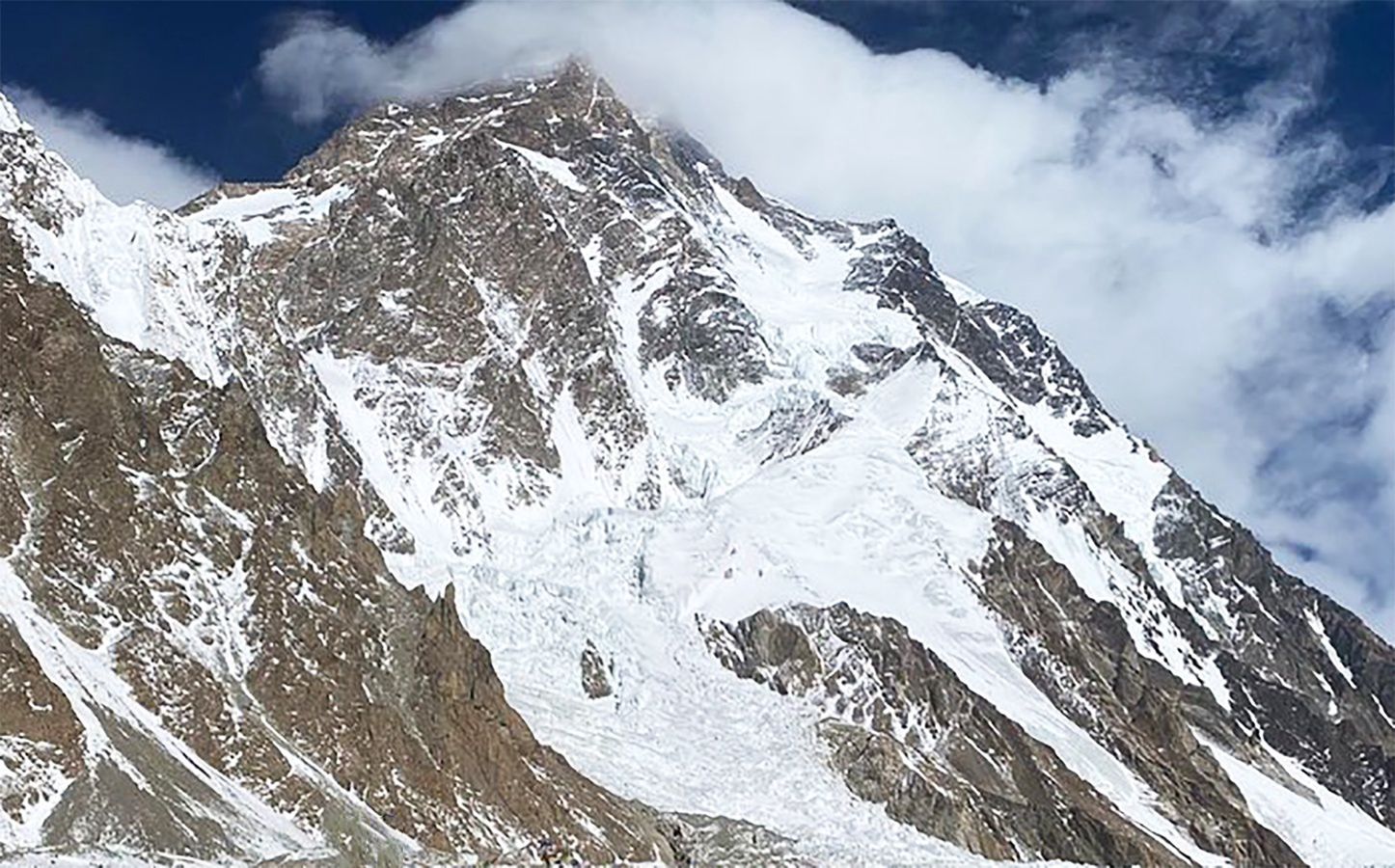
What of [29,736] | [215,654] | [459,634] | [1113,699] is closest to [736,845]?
[459,634]

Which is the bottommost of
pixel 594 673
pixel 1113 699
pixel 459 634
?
pixel 459 634

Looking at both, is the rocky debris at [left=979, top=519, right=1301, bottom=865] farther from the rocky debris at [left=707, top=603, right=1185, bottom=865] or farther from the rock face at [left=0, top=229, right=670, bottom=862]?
the rock face at [left=0, top=229, right=670, bottom=862]

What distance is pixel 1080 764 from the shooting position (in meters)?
165

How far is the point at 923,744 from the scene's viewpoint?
144375 millimetres

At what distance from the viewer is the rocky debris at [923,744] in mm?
132000

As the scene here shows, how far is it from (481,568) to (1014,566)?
65206mm

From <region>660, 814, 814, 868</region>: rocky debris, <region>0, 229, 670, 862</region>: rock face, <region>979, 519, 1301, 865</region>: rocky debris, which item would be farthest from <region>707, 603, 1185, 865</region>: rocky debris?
<region>0, 229, 670, 862</region>: rock face

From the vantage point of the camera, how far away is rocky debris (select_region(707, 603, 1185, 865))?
132000 mm

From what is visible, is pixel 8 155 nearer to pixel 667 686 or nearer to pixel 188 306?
pixel 188 306

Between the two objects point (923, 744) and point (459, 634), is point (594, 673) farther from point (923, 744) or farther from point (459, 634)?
point (459, 634)

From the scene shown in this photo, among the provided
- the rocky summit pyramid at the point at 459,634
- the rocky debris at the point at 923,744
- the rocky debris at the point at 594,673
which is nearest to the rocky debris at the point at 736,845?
the rocky summit pyramid at the point at 459,634

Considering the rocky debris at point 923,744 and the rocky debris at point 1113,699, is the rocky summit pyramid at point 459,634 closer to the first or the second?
the rocky debris at point 923,744

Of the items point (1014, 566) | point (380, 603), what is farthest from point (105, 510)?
point (1014, 566)

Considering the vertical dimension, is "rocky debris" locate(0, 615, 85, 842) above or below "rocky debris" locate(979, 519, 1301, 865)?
below
